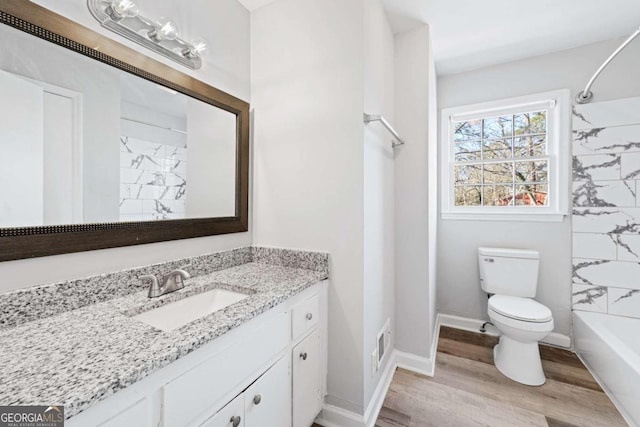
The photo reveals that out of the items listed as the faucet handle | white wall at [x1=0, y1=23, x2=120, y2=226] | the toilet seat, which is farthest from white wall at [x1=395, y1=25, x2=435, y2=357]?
white wall at [x1=0, y1=23, x2=120, y2=226]

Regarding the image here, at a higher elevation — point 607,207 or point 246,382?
point 607,207

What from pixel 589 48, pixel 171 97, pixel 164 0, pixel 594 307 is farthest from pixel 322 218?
pixel 589 48

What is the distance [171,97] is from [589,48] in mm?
3087

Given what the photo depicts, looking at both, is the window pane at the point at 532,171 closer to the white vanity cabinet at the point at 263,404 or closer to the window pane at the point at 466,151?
the window pane at the point at 466,151

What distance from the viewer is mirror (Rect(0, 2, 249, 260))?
33.3 inches

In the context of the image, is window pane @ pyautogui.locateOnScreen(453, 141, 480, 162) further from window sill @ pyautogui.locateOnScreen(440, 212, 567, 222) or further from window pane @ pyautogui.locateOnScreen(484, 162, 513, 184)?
window sill @ pyautogui.locateOnScreen(440, 212, 567, 222)

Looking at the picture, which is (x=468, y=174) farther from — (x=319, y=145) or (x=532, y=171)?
(x=319, y=145)

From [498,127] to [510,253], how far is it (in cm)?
119

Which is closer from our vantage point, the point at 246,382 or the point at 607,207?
the point at 246,382

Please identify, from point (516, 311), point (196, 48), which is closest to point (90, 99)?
point (196, 48)

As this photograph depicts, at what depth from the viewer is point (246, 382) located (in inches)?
36.5

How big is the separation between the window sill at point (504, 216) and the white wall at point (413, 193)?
0.84m

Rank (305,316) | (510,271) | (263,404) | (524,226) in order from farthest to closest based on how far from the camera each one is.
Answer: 1. (524,226)
2. (510,271)
3. (305,316)
4. (263,404)

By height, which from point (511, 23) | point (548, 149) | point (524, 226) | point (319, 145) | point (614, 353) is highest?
point (511, 23)
